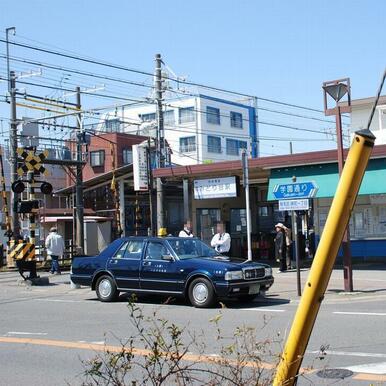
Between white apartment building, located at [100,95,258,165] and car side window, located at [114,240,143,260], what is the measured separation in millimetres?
56351

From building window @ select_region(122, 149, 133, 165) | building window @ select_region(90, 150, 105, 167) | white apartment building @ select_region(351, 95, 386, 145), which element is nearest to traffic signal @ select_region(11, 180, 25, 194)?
white apartment building @ select_region(351, 95, 386, 145)

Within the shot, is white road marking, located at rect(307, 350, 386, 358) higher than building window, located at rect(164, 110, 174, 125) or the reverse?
the reverse

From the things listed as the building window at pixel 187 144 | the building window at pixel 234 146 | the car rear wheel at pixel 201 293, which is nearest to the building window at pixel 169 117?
the building window at pixel 187 144

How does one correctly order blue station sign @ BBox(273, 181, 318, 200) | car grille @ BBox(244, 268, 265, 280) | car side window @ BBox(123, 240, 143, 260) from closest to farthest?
car grille @ BBox(244, 268, 265, 280) → blue station sign @ BBox(273, 181, 318, 200) → car side window @ BBox(123, 240, 143, 260)

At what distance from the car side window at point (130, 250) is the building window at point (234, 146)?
64.3 m

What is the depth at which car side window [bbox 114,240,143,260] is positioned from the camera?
14.6m

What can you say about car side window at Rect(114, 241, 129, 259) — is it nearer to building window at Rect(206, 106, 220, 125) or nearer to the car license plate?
the car license plate

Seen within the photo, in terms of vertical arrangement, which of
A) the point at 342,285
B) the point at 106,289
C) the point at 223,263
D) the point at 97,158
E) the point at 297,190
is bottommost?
the point at 342,285

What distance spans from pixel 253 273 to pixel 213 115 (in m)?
63.4

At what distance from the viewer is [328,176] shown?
20.1 meters

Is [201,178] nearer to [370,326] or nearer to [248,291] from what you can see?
[248,291]

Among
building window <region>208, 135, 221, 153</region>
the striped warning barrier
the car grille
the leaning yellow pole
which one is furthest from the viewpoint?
building window <region>208, 135, 221, 153</region>

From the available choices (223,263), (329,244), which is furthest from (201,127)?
(329,244)

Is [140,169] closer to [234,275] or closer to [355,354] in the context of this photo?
[234,275]
